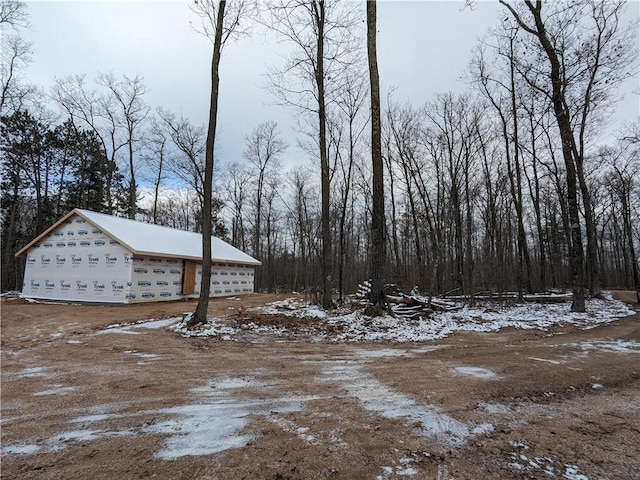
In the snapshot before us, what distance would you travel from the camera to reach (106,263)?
16.4m

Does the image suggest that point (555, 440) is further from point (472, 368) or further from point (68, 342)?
point (68, 342)

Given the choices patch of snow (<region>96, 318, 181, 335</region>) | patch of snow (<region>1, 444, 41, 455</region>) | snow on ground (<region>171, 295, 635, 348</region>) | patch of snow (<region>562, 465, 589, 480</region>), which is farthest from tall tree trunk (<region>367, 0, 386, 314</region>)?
patch of snow (<region>1, 444, 41, 455</region>)

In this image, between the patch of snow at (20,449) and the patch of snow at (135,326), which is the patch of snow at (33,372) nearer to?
the patch of snow at (20,449)

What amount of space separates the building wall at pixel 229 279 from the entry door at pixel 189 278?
418 mm

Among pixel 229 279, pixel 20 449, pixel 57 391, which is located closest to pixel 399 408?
pixel 20 449

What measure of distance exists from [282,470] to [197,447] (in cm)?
79

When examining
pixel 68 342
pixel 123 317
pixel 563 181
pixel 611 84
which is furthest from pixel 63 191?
pixel 563 181

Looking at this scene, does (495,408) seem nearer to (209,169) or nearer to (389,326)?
(389,326)

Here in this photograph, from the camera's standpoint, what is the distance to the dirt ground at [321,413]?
248 centimetres

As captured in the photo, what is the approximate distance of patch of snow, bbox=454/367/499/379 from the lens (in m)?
4.73

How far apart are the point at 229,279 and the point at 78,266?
881cm

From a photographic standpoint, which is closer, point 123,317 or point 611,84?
point 123,317

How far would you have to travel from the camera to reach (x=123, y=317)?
11.9 meters

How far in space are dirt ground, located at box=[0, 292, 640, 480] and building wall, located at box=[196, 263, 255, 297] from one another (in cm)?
1524
